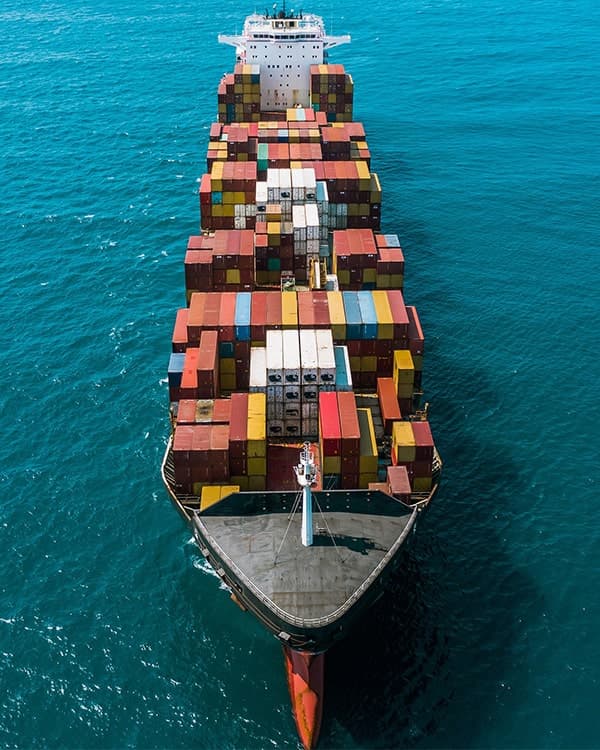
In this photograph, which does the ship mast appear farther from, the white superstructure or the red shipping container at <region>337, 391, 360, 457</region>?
the white superstructure

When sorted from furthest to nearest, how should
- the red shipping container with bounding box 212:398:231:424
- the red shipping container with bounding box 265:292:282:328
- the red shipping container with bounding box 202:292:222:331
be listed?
1. the red shipping container with bounding box 202:292:222:331
2. the red shipping container with bounding box 265:292:282:328
3. the red shipping container with bounding box 212:398:231:424

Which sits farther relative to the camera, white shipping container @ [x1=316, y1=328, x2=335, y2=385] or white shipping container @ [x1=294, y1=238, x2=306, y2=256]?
white shipping container @ [x1=294, y1=238, x2=306, y2=256]

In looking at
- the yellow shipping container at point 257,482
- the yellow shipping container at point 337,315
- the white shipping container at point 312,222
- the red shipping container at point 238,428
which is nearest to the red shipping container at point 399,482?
the yellow shipping container at point 257,482

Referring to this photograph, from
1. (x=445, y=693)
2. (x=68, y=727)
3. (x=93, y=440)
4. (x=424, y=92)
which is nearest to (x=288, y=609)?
(x=445, y=693)

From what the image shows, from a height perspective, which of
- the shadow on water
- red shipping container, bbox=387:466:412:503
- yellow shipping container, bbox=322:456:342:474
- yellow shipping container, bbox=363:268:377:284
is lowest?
the shadow on water

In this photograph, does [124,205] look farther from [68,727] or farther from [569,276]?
[68,727]

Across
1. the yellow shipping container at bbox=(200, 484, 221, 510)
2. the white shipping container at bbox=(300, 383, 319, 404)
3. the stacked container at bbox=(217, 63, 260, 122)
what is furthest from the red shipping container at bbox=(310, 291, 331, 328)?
the stacked container at bbox=(217, 63, 260, 122)

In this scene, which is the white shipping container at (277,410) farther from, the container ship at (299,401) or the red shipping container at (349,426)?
the red shipping container at (349,426)
